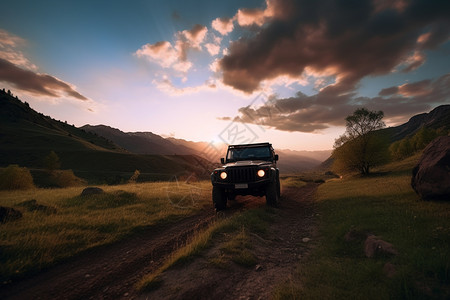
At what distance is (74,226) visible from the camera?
688 cm

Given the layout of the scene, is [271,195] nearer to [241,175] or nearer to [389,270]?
[241,175]

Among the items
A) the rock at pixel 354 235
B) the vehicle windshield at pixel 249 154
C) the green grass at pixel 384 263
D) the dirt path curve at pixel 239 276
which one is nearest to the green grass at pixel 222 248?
the dirt path curve at pixel 239 276

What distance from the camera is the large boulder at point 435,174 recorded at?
24.7 feet

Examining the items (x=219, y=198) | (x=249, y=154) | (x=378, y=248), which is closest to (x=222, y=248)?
(x=378, y=248)

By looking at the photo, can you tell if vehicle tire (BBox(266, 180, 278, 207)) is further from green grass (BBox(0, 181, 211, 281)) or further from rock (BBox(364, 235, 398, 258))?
rock (BBox(364, 235, 398, 258))

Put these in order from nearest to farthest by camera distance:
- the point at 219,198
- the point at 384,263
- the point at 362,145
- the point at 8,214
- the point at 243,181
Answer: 1. the point at 384,263
2. the point at 8,214
3. the point at 243,181
4. the point at 219,198
5. the point at 362,145

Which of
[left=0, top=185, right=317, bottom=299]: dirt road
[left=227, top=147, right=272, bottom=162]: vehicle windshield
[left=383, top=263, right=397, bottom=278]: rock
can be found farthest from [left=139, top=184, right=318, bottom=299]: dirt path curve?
[left=227, top=147, right=272, bottom=162]: vehicle windshield

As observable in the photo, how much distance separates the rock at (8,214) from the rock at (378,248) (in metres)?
10.5

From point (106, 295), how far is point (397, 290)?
181 inches

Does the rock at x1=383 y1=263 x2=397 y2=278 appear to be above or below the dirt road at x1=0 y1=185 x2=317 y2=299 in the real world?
above

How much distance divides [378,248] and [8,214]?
10.9 meters

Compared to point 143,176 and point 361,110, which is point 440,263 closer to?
point 361,110

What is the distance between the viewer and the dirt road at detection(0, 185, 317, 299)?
3.48 m

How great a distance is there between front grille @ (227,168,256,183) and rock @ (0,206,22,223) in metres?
7.71
